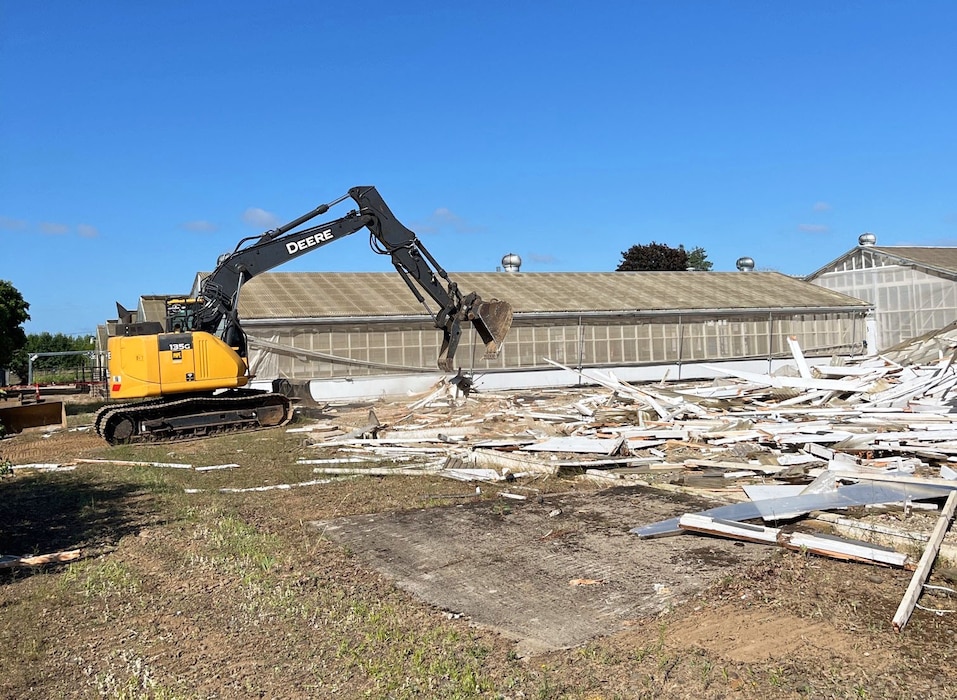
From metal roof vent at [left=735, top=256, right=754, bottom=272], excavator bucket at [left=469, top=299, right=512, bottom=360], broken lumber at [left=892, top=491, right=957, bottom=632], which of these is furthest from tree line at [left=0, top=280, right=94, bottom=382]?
metal roof vent at [left=735, top=256, right=754, bottom=272]

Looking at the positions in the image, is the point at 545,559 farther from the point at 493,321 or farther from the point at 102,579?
the point at 493,321

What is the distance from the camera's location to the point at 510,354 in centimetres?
3047

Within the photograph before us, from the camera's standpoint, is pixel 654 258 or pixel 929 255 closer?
pixel 929 255

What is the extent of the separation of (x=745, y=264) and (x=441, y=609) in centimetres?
4529

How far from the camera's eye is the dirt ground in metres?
4.86

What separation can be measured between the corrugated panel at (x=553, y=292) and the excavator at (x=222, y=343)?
25.3ft

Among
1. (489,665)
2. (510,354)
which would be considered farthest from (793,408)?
(510,354)

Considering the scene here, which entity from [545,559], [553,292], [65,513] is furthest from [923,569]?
[553,292]

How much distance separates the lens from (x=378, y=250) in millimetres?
18672

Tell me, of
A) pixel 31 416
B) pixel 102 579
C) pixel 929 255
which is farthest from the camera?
pixel 929 255

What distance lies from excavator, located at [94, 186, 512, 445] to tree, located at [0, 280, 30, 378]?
50.4 ft

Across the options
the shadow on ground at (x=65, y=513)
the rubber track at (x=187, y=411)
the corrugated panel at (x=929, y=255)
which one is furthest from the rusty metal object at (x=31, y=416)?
the corrugated panel at (x=929, y=255)

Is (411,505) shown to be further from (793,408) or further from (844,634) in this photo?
(793,408)

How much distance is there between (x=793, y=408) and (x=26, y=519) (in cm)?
1315
